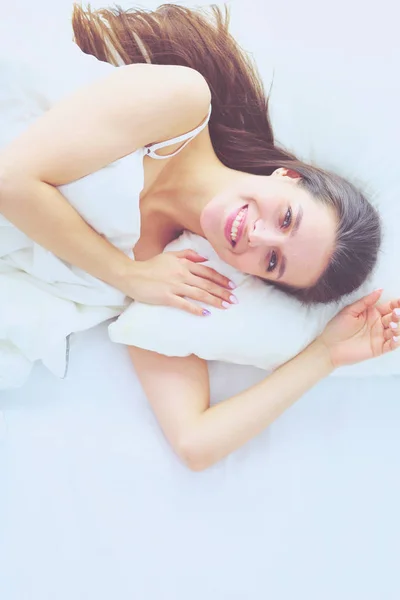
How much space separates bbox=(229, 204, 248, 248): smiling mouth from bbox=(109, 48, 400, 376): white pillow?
0.14 m

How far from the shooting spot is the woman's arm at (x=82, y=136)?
3.49 feet

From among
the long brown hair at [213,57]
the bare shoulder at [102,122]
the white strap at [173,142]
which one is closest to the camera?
the bare shoulder at [102,122]

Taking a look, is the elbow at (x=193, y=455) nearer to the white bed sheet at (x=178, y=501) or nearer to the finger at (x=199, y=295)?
the white bed sheet at (x=178, y=501)

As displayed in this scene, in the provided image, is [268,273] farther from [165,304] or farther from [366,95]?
[366,95]

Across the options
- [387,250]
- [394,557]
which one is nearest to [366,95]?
[387,250]

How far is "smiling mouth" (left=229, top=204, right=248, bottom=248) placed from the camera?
1.12 metres

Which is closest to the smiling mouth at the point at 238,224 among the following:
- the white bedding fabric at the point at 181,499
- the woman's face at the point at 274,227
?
the woman's face at the point at 274,227

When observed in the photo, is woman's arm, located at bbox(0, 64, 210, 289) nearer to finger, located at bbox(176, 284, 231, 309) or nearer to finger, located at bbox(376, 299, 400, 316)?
finger, located at bbox(176, 284, 231, 309)

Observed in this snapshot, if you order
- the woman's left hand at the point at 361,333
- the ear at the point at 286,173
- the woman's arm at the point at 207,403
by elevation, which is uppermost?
the ear at the point at 286,173

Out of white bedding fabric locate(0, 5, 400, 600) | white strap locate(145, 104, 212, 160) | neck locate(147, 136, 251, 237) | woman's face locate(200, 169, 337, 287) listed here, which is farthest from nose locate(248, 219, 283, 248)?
white bedding fabric locate(0, 5, 400, 600)

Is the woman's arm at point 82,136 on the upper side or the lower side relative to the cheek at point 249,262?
upper

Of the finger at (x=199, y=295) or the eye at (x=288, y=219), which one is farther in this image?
the finger at (x=199, y=295)

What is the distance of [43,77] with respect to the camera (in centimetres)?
113

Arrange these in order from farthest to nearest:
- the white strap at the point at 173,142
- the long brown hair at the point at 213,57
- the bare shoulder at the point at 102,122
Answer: the long brown hair at the point at 213,57 → the white strap at the point at 173,142 → the bare shoulder at the point at 102,122
